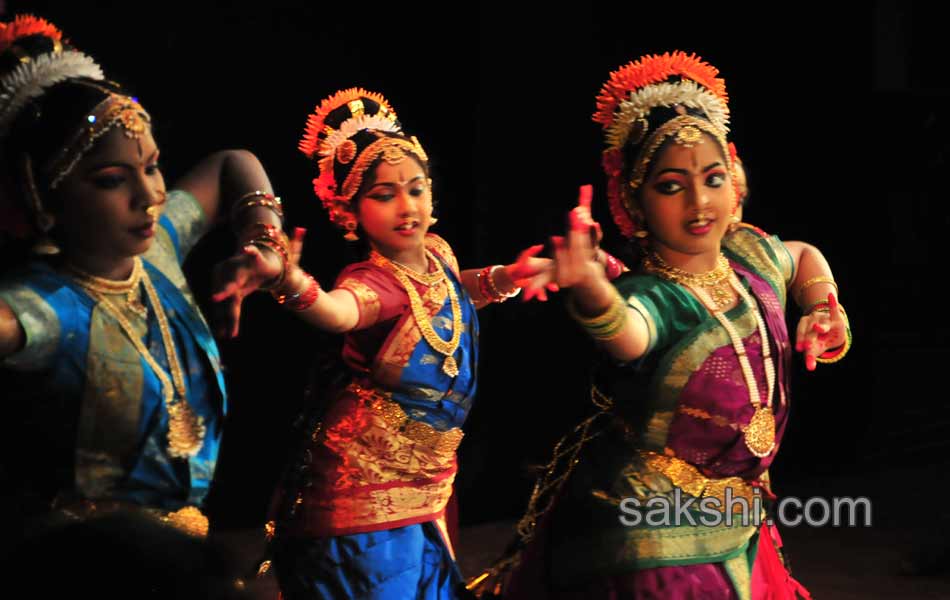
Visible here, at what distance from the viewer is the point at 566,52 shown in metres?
4.57

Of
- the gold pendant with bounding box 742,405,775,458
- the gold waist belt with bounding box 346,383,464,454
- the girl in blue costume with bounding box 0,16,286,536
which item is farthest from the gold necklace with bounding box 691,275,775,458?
the girl in blue costume with bounding box 0,16,286,536

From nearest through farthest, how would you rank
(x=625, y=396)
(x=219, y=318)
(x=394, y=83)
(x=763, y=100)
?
(x=219, y=318) < (x=625, y=396) < (x=394, y=83) < (x=763, y=100)

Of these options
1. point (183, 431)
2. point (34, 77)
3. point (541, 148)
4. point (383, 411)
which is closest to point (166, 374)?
point (183, 431)

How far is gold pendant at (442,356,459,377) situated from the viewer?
2797 mm

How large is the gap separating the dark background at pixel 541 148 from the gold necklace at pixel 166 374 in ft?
2.45

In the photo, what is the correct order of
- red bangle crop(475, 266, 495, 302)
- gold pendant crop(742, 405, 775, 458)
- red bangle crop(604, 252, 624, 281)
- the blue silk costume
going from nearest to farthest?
the blue silk costume, gold pendant crop(742, 405, 775, 458), red bangle crop(604, 252, 624, 281), red bangle crop(475, 266, 495, 302)

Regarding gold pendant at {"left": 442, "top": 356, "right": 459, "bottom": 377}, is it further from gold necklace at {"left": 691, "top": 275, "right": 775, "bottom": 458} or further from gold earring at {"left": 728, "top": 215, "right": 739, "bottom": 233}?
gold earring at {"left": 728, "top": 215, "right": 739, "bottom": 233}

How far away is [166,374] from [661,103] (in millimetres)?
1166

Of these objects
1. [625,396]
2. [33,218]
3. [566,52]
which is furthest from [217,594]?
[566,52]

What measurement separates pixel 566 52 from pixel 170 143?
1506mm

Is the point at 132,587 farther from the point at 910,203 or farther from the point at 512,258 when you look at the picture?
the point at 910,203

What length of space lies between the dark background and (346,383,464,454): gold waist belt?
0.17 m

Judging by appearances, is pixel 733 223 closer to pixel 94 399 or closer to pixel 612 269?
pixel 612 269

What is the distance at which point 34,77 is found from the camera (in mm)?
2072
